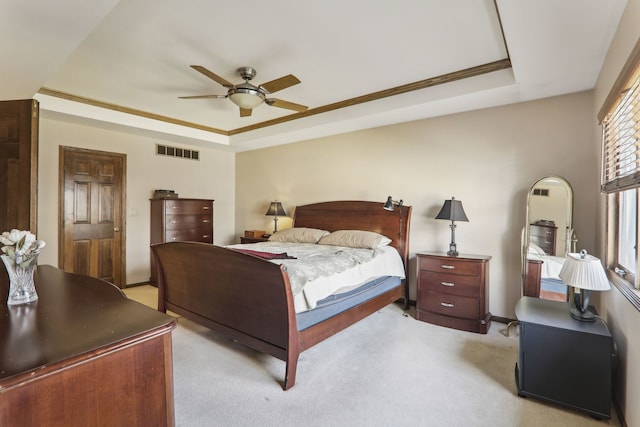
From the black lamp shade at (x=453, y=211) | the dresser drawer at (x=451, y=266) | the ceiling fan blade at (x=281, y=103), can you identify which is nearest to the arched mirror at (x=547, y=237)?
the dresser drawer at (x=451, y=266)

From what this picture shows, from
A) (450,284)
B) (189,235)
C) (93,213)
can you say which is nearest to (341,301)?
(450,284)

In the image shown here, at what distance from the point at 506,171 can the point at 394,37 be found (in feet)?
6.36

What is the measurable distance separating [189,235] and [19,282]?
4028 mm

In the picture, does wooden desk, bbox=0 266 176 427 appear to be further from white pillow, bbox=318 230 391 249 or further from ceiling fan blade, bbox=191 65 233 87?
white pillow, bbox=318 230 391 249

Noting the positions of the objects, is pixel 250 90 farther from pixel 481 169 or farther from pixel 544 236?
pixel 544 236

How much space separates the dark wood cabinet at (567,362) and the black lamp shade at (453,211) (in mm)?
1466

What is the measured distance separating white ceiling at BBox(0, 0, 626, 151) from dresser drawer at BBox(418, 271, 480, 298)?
1.86 meters

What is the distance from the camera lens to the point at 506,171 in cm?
344

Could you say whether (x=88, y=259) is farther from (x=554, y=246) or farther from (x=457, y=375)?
(x=554, y=246)

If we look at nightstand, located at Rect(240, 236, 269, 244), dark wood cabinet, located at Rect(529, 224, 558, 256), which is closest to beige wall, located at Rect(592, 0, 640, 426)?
dark wood cabinet, located at Rect(529, 224, 558, 256)

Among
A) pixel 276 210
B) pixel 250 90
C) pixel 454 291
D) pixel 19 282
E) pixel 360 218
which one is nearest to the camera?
pixel 19 282

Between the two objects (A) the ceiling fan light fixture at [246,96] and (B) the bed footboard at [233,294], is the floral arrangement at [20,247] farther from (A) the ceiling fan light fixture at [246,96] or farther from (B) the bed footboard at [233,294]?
(A) the ceiling fan light fixture at [246,96]

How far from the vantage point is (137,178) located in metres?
4.98

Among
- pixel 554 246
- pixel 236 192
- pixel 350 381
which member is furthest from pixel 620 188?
pixel 236 192
